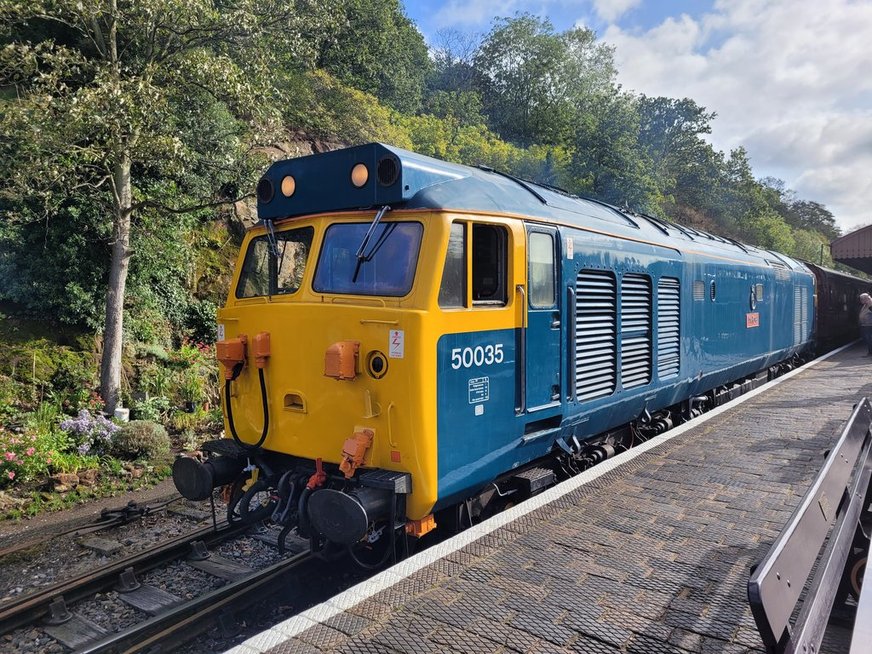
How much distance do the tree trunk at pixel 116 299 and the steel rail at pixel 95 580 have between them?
15.4 ft

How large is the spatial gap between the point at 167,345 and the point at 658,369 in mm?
9245

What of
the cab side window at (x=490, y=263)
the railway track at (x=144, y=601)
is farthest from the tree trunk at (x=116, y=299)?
the cab side window at (x=490, y=263)

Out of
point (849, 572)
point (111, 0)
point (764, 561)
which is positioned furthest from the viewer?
point (111, 0)

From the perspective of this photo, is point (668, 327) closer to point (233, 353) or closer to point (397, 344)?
point (397, 344)

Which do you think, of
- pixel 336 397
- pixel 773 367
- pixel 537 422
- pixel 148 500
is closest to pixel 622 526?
pixel 537 422

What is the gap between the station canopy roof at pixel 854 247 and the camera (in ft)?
89.5

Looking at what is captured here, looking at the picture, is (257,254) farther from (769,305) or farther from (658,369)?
(769,305)

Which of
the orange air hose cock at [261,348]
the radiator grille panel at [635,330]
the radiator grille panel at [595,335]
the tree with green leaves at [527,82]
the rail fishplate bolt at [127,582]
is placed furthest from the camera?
the tree with green leaves at [527,82]

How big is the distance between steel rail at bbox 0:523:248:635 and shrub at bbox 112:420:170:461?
3.23 metres

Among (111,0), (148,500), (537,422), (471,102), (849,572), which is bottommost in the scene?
(148,500)

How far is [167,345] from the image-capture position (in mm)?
11758

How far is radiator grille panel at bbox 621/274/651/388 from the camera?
6.12 metres

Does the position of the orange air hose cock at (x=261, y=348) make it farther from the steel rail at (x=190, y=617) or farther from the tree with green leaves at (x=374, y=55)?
the tree with green leaves at (x=374, y=55)

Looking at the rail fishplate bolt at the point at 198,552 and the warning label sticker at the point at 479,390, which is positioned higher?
the warning label sticker at the point at 479,390
